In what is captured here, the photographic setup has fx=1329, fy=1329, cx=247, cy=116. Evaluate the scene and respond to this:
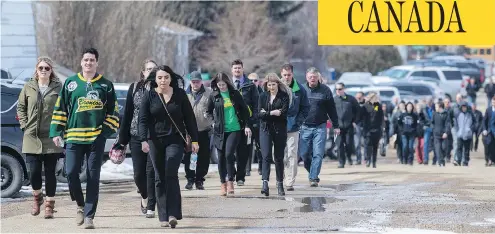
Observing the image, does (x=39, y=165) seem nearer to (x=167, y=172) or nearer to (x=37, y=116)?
(x=37, y=116)

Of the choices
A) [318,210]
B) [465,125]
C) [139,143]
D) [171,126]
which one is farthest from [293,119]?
[465,125]

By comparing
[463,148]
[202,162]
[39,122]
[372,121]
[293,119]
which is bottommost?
[463,148]

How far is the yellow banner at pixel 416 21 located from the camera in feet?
56.5

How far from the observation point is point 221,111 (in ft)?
55.1

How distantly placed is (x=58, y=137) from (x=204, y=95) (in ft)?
15.1

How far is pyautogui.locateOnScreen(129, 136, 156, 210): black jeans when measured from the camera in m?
13.8

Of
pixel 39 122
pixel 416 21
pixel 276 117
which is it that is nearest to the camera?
pixel 39 122

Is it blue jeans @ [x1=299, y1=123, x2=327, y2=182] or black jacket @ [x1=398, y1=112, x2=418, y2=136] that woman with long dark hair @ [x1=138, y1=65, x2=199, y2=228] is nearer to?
blue jeans @ [x1=299, y1=123, x2=327, y2=182]

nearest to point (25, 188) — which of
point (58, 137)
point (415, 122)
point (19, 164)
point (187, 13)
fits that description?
point (19, 164)

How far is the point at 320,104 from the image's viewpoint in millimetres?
19172

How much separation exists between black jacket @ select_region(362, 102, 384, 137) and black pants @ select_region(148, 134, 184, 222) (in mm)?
15136

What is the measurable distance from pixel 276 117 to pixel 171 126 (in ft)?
13.2

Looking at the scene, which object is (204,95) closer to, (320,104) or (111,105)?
(320,104)

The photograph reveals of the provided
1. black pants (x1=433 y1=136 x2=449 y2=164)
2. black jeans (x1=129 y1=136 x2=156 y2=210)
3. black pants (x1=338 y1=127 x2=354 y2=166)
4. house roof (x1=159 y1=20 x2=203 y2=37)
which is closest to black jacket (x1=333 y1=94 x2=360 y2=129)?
black pants (x1=338 y1=127 x2=354 y2=166)
